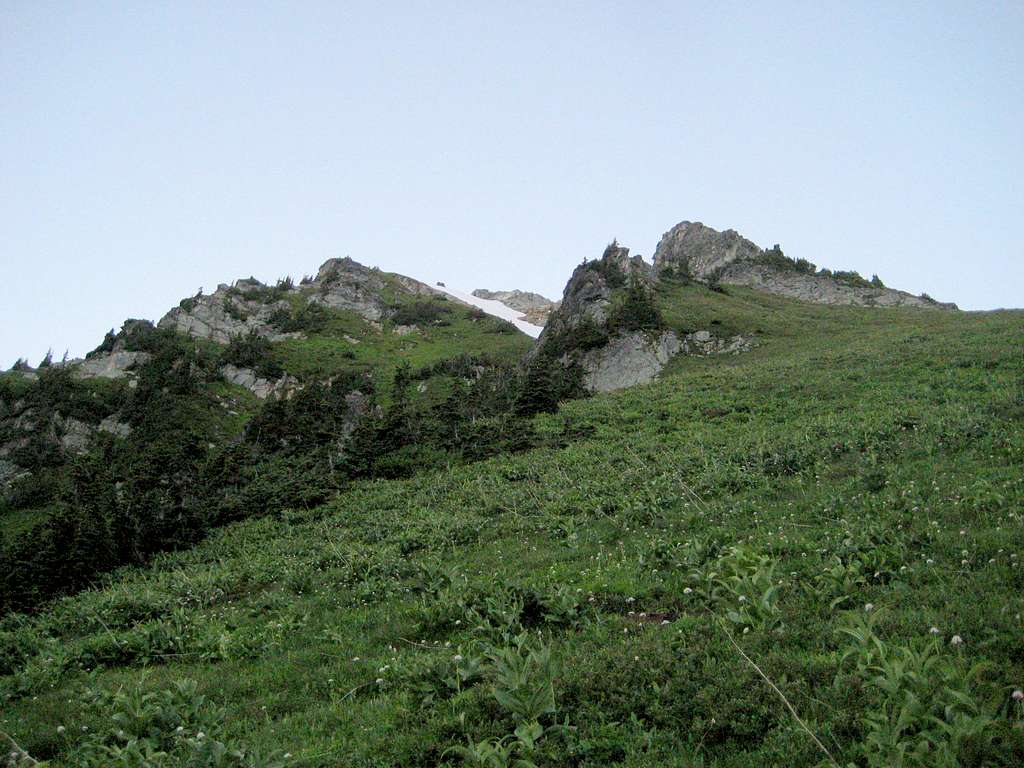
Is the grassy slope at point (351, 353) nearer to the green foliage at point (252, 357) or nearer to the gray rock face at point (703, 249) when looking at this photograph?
the green foliage at point (252, 357)

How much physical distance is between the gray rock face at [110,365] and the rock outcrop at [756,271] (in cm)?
6026

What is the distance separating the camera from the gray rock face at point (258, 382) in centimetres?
6046

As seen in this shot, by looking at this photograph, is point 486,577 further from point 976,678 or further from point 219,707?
point 976,678

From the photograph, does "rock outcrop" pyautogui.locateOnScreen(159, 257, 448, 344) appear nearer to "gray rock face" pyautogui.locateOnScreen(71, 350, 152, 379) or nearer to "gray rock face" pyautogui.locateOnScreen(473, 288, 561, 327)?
"gray rock face" pyautogui.locateOnScreen(71, 350, 152, 379)

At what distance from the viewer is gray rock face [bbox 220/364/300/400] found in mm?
60463

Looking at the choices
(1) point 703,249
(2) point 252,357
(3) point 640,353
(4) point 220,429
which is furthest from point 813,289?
(4) point 220,429

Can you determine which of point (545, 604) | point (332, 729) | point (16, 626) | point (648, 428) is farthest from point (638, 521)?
point (16, 626)

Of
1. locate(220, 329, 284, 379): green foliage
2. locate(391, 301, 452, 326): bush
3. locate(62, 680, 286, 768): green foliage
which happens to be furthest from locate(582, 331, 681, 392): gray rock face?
locate(391, 301, 452, 326): bush

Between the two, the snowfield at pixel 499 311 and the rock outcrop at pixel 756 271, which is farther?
the snowfield at pixel 499 311

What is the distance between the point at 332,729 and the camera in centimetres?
701

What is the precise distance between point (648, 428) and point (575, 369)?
815 inches

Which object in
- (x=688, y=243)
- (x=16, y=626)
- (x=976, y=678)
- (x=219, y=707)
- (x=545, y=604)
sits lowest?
(x=16, y=626)

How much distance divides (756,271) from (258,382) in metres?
66.4

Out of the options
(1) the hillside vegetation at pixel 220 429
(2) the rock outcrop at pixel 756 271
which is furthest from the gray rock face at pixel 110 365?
(2) the rock outcrop at pixel 756 271
